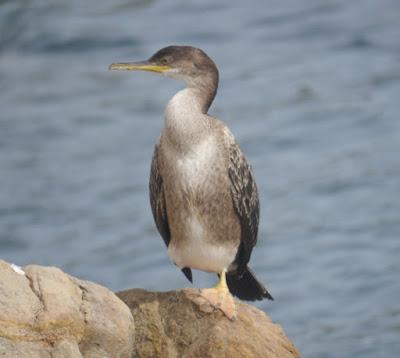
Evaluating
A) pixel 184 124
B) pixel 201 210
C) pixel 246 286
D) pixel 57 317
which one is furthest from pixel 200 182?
pixel 57 317

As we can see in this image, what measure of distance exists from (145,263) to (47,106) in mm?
4028

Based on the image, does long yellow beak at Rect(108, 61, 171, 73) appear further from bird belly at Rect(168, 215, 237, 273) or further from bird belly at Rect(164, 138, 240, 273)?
bird belly at Rect(168, 215, 237, 273)

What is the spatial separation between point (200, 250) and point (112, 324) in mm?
1133

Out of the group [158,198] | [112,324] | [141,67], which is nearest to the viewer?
[112,324]

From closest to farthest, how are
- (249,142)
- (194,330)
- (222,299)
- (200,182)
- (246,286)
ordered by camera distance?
(194,330) → (222,299) → (200,182) → (246,286) → (249,142)

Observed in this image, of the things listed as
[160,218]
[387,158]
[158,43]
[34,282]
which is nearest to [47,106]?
[158,43]

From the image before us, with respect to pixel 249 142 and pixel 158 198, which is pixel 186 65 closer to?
pixel 158 198

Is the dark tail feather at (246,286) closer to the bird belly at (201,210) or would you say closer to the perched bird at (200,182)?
the perched bird at (200,182)

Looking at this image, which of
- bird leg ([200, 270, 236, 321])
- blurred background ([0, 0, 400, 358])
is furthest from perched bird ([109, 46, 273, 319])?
blurred background ([0, 0, 400, 358])

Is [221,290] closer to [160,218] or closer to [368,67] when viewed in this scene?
[160,218]

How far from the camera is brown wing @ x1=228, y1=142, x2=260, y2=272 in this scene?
337 inches

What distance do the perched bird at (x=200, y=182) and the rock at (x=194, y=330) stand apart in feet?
0.34

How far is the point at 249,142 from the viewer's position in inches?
→ 661

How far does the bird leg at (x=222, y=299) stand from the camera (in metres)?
8.17
